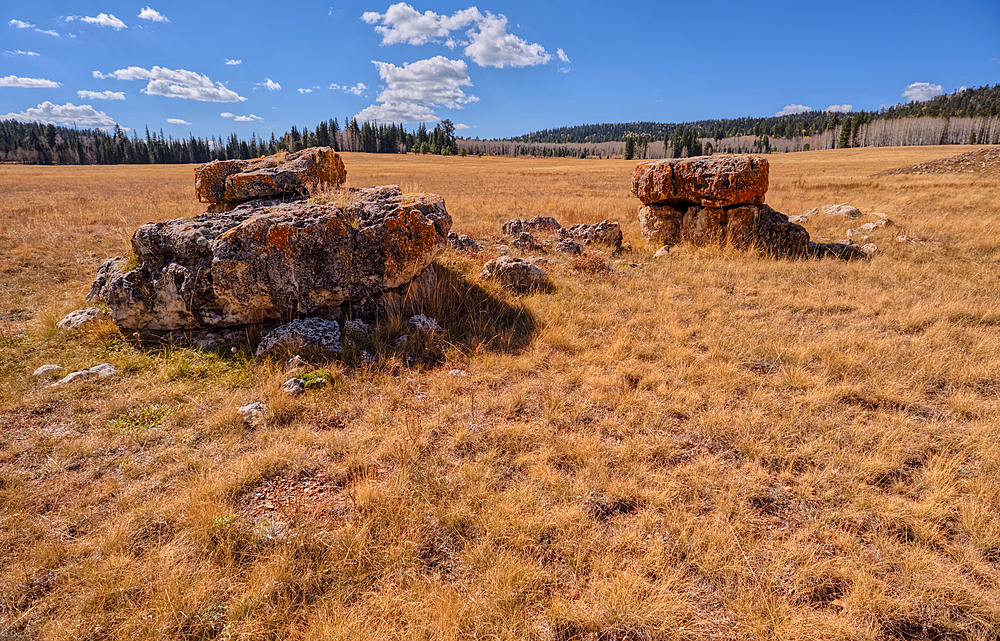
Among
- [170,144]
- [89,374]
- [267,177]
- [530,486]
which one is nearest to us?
[530,486]

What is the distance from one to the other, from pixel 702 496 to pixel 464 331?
388 centimetres

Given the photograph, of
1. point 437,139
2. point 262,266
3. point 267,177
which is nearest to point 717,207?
point 267,177

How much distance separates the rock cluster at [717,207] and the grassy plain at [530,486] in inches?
177

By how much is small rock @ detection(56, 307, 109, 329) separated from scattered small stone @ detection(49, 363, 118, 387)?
137cm

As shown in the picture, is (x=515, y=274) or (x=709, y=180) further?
(x=709, y=180)

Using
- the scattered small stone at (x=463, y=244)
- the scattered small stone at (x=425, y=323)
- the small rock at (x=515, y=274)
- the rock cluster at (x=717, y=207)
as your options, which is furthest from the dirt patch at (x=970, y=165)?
the scattered small stone at (x=425, y=323)

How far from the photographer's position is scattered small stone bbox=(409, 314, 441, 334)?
6142 millimetres

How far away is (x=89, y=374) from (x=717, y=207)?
1276 centimetres

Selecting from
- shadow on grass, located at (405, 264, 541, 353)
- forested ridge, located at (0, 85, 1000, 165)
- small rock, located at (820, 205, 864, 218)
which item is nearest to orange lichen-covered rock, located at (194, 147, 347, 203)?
shadow on grass, located at (405, 264, 541, 353)

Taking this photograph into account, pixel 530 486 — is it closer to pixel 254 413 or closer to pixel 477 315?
pixel 254 413

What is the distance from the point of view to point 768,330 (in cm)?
630

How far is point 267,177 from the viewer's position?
309 inches

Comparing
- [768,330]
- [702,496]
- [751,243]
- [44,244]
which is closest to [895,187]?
[751,243]

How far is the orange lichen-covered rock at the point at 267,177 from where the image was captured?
7.84 m
